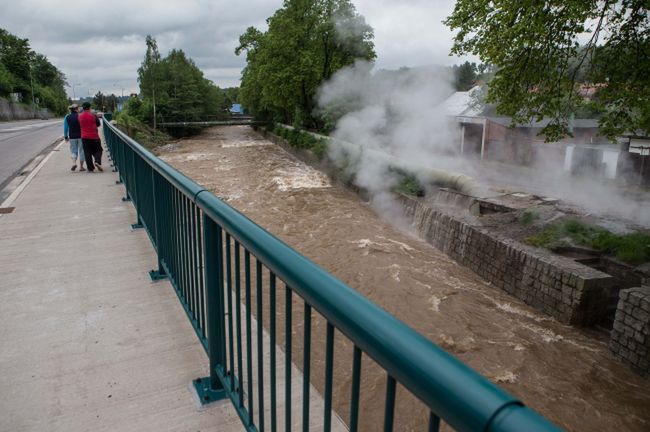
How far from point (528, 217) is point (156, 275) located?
35.0ft

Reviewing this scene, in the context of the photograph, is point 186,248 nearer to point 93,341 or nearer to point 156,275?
point 93,341

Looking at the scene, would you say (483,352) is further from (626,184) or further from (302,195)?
(626,184)

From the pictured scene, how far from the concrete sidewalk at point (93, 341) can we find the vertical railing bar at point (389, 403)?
142 centimetres

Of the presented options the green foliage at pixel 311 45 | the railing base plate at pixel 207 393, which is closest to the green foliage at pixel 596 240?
the railing base plate at pixel 207 393

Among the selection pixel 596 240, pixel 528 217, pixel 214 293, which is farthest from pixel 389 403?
pixel 528 217

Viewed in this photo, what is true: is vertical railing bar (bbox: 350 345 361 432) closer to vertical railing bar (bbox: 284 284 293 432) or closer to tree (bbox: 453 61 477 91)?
vertical railing bar (bbox: 284 284 293 432)

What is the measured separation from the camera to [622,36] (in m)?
10.9

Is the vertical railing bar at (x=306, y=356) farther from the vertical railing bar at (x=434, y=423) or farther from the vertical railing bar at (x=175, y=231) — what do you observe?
the vertical railing bar at (x=175, y=231)

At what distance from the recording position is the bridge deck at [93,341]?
7.66ft

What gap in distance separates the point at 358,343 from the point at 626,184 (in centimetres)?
2254

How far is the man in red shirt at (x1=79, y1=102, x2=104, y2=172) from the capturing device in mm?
9461

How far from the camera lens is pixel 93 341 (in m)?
3.02

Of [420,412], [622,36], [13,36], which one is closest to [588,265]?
[622,36]

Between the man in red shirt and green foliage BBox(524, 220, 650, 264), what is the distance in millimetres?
9500
